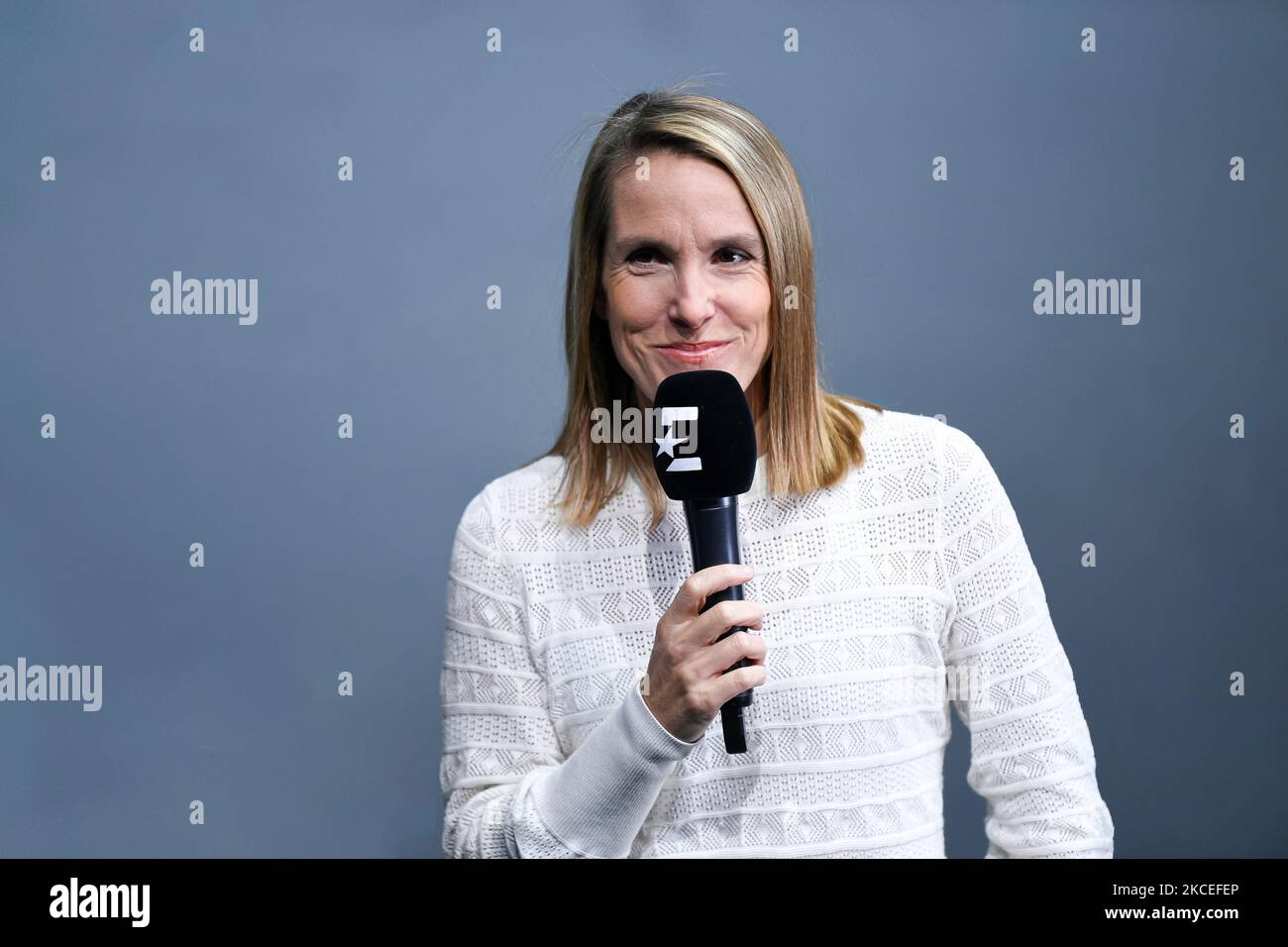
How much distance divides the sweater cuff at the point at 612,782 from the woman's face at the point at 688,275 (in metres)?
0.36

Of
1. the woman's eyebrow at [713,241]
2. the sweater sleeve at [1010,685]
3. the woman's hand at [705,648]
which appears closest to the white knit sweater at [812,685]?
the sweater sleeve at [1010,685]

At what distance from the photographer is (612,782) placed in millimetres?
1168

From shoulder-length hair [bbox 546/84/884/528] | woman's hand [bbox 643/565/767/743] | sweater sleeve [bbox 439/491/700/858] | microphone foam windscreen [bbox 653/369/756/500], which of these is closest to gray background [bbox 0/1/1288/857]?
shoulder-length hair [bbox 546/84/884/528]

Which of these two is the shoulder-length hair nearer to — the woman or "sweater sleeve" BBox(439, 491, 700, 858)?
the woman

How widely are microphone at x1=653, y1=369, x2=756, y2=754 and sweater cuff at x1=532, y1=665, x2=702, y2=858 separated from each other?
Answer: 102 mm

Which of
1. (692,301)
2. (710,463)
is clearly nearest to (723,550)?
(710,463)

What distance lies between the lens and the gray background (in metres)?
1.51

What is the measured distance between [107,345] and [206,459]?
21 centimetres

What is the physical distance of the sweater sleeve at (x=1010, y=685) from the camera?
1212mm

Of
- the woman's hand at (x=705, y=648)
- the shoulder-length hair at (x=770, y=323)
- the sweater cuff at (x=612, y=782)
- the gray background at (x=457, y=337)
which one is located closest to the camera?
the woman's hand at (x=705, y=648)

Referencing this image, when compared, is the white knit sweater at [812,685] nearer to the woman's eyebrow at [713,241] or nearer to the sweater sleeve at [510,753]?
the sweater sleeve at [510,753]

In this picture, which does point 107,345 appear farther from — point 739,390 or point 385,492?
point 739,390
